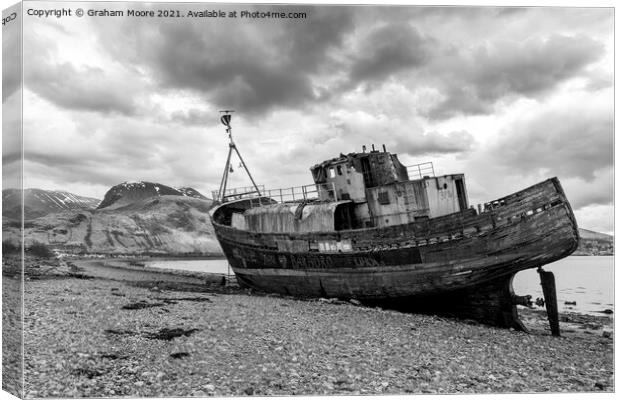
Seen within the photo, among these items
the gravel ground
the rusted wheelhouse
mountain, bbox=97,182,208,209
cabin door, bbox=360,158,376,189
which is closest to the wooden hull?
the rusted wheelhouse

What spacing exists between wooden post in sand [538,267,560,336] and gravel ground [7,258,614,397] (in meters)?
0.85

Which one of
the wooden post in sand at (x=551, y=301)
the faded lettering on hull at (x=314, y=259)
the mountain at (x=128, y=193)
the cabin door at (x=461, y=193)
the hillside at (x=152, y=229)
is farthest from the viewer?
the hillside at (x=152, y=229)

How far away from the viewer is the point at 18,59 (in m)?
9.57

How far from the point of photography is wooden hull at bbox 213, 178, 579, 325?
14.5 m

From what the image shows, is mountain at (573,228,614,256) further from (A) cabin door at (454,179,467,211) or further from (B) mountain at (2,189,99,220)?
(B) mountain at (2,189,99,220)

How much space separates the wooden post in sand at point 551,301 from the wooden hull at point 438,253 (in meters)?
0.57

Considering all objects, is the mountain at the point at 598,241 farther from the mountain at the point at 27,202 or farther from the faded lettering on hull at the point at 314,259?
the mountain at the point at 27,202

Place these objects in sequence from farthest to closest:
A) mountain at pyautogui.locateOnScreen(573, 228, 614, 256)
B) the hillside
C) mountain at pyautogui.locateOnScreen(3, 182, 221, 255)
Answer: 1. the hillside
2. mountain at pyautogui.locateOnScreen(3, 182, 221, 255)
3. mountain at pyautogui.locateOnScreen(573, 228, 614, 256)

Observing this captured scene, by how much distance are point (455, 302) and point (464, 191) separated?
457 centimetres

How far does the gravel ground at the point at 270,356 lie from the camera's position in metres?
9.01

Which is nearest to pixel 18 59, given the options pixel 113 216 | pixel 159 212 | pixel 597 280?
pixel 597 280

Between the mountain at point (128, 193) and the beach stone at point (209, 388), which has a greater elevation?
the mountain at point (128, 193)

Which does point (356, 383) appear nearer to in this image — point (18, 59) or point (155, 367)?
point (155, 367)

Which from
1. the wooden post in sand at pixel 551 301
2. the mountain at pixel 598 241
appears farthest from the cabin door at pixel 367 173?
the mountain at pixel 598 241
